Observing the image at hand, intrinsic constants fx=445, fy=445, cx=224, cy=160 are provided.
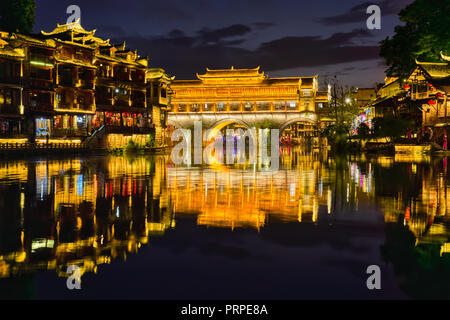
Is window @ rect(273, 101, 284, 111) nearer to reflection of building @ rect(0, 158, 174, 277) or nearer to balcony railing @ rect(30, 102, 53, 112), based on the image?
balcony railing @ rect(30, 102, 53, 112)

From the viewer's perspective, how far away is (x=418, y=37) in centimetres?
4056

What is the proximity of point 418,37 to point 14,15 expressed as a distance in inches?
1747

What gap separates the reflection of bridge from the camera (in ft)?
275

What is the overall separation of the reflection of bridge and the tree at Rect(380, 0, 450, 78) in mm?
36936

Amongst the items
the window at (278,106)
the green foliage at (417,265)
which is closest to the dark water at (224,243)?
the green foliage at (417,265)

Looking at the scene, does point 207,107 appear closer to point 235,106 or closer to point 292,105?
point 235,106

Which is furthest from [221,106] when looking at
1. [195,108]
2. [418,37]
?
[418,37]

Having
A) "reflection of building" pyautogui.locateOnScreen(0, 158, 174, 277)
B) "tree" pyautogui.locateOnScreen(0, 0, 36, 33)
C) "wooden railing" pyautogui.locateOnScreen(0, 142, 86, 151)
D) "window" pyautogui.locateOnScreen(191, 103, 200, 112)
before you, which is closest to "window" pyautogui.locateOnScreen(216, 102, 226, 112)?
"window" pyautogui.locateOnScreen(191, 103, 200, 112)

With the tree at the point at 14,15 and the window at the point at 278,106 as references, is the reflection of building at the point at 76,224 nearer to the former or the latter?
the tree at the point at 14,15

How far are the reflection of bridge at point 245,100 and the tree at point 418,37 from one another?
36.9 m

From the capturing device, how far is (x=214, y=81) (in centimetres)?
8788

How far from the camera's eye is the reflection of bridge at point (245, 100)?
83875 millimetres

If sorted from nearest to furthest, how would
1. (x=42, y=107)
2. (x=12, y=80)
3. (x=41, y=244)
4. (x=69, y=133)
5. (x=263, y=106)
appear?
1. (x=41, y=244)
2. (x=12, y=80)
3. (x=42, y=107)
4. (x=69, y=133)
5. (x=263, y=106)
